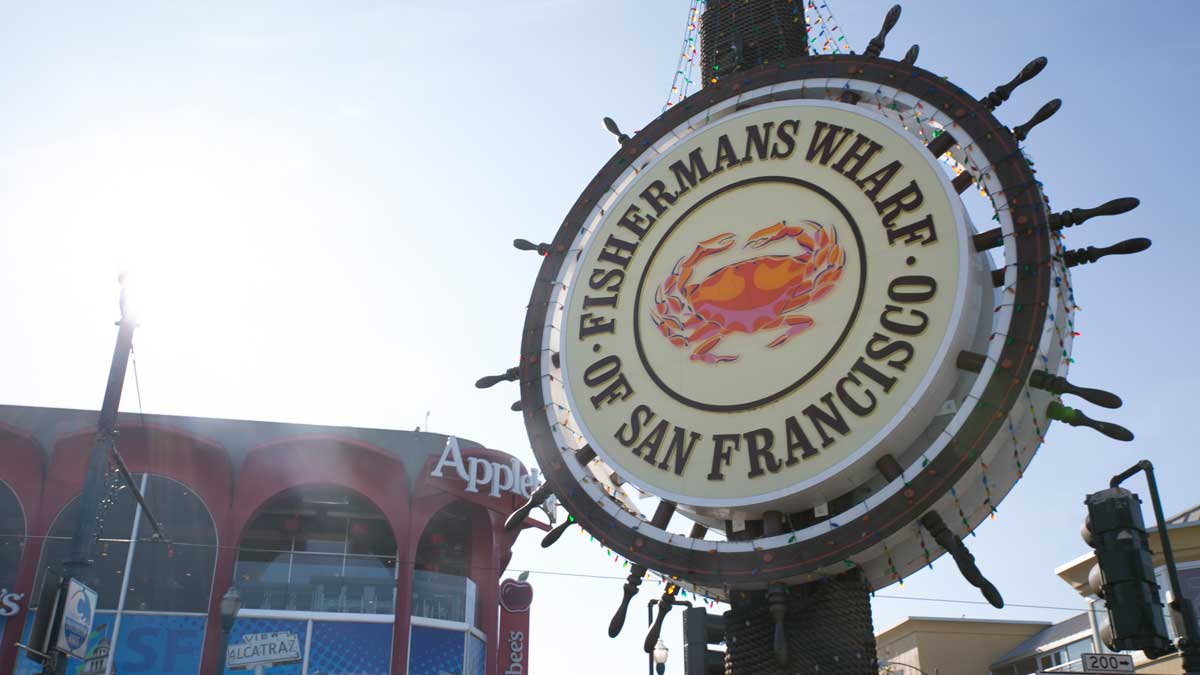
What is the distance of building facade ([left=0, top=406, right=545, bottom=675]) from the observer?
27.1 meters

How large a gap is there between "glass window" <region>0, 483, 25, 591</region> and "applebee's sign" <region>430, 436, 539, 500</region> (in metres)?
10.4

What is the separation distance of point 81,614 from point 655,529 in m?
6.96

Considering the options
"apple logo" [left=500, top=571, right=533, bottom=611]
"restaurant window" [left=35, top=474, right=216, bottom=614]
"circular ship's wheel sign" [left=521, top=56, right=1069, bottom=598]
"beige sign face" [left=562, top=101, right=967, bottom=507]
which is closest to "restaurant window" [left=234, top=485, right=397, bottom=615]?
"restaurant window" [left=35, top=474, right=216, bottom=614]

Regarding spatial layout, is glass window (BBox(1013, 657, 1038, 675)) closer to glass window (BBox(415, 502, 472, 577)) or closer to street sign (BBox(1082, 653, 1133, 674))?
glass window (BBox(415, 502, 472, 577))

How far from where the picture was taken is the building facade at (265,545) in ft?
88.9

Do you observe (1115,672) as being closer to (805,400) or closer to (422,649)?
(805,400)

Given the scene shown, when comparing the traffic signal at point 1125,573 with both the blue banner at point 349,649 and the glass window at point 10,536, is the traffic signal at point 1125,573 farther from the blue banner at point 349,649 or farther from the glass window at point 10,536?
the glass window at point 10,536

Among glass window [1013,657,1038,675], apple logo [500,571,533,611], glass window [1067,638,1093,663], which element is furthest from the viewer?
glass window [1013,657,1038,675]

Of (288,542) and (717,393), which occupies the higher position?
(288,542)

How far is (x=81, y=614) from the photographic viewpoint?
1228 centimetres

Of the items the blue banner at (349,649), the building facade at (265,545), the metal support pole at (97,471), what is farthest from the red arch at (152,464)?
the metal support pole at (97,471)

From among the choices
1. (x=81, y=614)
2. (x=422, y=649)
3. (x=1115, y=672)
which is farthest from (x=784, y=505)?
(x=422, y=649)

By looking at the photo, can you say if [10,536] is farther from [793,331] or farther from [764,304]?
[793,331]

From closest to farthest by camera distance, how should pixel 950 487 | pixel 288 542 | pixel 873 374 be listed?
1. pixel 950 487
2. pixel 873 374
3. pixel 288 542
